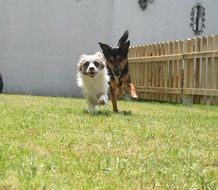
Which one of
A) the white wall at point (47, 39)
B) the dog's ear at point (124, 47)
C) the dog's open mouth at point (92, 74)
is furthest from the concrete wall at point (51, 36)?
the dog's open mouth at point (92, 74)

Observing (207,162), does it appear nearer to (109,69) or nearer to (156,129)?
(156,129)

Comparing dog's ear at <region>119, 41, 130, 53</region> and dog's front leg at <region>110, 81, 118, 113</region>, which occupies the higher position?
dog's ear at <region>119, 41, 130, 53</region>

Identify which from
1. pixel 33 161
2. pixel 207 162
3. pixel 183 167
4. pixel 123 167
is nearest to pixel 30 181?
pixel 33 161

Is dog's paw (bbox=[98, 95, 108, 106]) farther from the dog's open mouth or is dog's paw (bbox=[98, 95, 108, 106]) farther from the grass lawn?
the grass lawn

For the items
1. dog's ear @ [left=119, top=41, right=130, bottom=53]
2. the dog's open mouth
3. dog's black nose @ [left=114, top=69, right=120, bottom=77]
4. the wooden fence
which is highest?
dog's ear @ [left=119, top=41, right=130, bottom=53]

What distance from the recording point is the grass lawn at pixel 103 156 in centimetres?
285

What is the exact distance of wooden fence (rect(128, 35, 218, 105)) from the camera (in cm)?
1287

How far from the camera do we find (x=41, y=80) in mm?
18750

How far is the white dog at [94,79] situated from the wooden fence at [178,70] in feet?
16.6

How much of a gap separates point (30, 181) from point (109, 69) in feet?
20.1

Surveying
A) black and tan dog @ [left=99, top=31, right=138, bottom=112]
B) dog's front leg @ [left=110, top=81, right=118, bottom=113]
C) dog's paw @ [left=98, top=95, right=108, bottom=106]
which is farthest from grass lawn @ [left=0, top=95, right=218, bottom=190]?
black and tan dog @ [left=99, top=31, right=138, bottom=112]

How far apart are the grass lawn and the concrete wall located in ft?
42.0

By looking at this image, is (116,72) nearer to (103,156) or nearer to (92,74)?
(92,74)

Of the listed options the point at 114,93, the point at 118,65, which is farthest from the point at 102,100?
the point at 118,65
